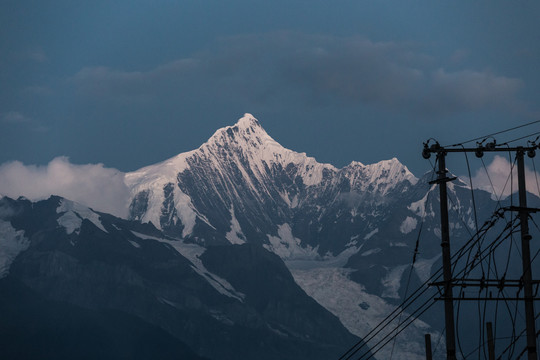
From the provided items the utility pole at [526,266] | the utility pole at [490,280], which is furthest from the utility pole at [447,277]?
the utility pole at [526,266]

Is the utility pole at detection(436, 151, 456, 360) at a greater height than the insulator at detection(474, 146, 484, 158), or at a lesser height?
lesser

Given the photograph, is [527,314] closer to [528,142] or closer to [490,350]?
[490,350]

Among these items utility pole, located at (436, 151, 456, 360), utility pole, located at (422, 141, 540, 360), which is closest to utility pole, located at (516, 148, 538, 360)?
utility pole, located at (422, 141, 540, 360)

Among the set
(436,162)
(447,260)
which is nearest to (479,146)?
(436,162)

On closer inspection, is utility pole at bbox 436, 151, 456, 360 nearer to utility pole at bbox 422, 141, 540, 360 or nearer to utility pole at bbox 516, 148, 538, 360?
utility pole at bbox 422, 141, 540, 360

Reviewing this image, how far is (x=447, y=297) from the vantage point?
58500mm

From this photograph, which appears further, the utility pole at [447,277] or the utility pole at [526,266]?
the utility pole at [447,277]

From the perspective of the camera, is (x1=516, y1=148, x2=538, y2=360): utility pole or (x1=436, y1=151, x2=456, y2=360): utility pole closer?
(x1=516, y1=148, x2=538, y2=360): utility pole

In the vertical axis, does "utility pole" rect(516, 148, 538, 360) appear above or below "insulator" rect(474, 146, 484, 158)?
below

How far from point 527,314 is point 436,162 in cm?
949

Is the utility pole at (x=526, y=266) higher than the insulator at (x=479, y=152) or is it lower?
lower

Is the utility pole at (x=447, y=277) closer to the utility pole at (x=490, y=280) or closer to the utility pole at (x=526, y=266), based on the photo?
the utility pole at (x=490, y=280)

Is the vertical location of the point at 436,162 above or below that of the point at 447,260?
above

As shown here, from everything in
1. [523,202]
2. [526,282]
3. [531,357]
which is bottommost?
[531,357]
